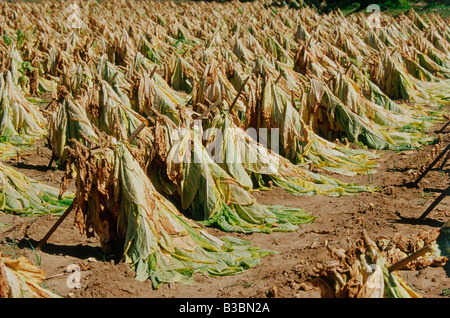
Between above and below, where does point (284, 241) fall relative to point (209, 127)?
below

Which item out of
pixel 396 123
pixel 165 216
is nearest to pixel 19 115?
pixel 165 216

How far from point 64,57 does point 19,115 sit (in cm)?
411

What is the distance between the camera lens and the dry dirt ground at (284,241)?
6.06 m

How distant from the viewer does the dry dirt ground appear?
606 centimetres

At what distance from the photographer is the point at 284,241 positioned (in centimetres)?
755

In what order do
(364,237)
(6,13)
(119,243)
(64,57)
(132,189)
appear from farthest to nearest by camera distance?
(6,13), (64,57), (119,243), (132,189), (364,237)

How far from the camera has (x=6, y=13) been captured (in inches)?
1105

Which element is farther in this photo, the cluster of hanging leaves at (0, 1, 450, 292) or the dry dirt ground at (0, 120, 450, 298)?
the cluster of hanging leaves at (0, 1, 450, 292)

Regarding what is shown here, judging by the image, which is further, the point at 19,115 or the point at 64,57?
the point at 64,57

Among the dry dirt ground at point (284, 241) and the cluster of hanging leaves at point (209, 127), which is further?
the cluster of hanging leaves at point (209, 127)

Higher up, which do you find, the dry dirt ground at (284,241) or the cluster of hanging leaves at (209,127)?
the cluster of hanging leaves at (209,127)

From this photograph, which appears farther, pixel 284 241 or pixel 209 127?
pixel 209 127

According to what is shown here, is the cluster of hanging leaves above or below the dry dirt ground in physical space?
above

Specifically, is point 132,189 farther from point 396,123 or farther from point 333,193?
point 396,123
